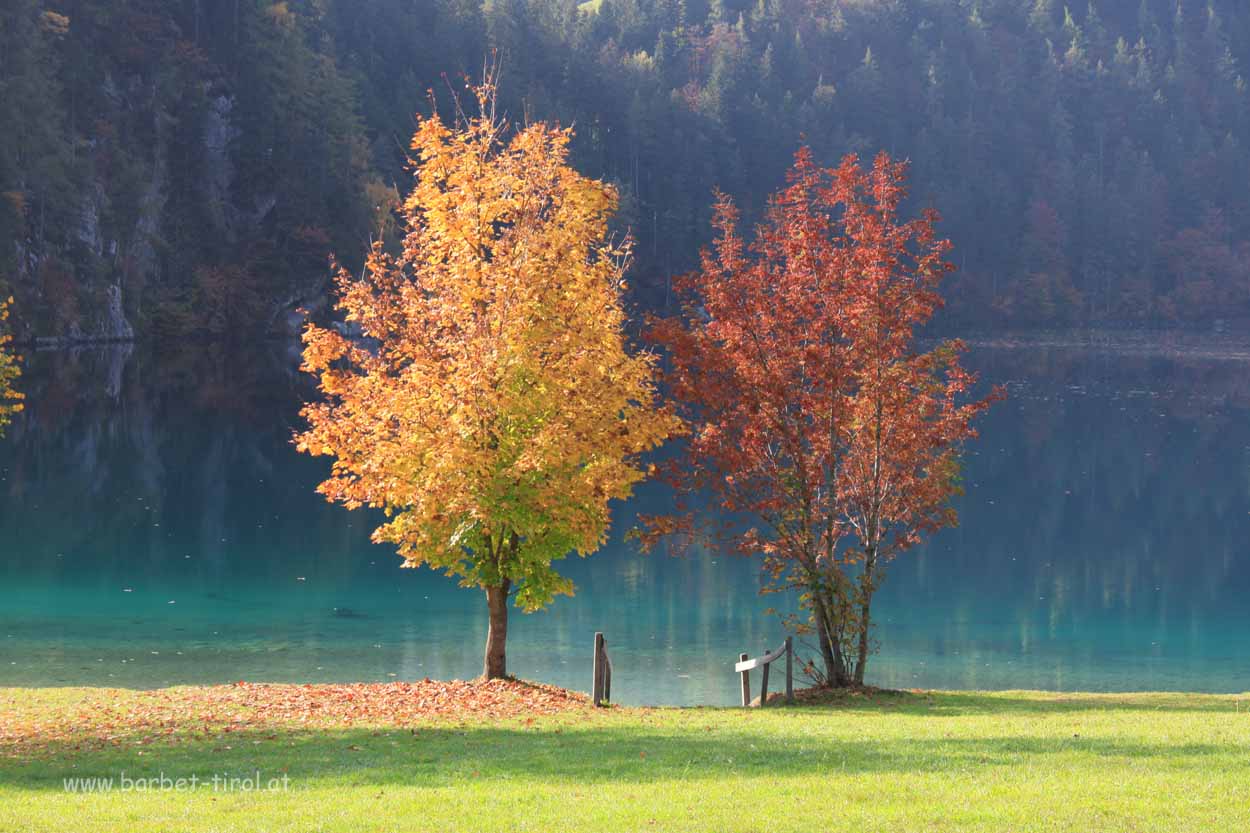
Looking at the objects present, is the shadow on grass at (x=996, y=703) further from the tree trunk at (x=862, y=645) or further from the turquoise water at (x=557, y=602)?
the turquoise water at (x=557, y=602)

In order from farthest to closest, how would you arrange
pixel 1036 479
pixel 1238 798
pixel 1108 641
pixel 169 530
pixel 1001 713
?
1. pixel 1036 479
2. pixel 169 530
3. pixel 1108 641
4. pixel 1001 713
5. pixel 1238 798

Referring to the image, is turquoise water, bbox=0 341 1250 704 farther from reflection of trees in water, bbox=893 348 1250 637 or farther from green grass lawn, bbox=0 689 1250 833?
green grass lawn, bbox=0 689 1250 833

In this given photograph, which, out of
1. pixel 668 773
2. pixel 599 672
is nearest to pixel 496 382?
pixel 599 672

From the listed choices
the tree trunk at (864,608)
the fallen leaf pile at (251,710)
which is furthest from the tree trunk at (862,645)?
the fallen leaf pile at (251,710)

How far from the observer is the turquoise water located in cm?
2812

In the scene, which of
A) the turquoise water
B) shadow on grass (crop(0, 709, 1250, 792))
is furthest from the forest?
shadow on grass (crop(0, 709, 1250, 792))

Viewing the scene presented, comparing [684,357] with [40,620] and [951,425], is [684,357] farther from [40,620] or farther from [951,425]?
[40,620]

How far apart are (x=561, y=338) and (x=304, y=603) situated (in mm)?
15591

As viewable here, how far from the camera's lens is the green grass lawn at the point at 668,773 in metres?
11.0

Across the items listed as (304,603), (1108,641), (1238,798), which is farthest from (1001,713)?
(304,603)

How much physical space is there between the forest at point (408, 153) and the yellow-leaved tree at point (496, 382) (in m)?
31.1

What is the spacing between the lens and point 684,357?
22.0m

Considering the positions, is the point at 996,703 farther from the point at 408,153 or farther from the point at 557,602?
the point at 408,153

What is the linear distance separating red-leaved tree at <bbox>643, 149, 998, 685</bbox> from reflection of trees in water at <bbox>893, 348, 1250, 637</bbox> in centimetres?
1362
